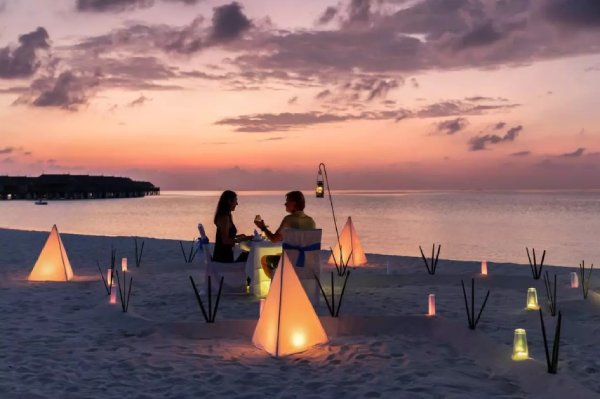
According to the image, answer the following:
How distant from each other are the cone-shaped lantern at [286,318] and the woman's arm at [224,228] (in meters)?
2.91

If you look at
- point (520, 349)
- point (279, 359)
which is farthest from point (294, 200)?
point (520, 349)

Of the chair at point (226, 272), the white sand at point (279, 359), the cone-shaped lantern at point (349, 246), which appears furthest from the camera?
the cone-shaped lantern at point (349, 246)

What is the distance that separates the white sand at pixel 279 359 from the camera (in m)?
5.33

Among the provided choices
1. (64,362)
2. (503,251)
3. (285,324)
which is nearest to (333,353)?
(285,324)

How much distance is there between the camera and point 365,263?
48.4 ft

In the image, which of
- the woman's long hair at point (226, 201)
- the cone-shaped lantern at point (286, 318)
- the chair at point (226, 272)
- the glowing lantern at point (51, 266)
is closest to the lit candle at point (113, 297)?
the chair at point (226, 272)

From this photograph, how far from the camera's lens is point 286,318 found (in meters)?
6.50

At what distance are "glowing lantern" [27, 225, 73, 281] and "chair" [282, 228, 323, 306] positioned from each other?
496cm

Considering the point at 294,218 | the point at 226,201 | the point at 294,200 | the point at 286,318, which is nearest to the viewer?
the point at 286,318

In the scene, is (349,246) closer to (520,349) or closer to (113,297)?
(113,297)

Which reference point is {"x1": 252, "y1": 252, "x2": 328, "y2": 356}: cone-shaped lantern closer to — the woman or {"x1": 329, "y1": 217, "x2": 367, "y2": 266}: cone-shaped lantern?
the woman

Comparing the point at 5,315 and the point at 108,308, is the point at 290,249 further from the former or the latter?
the point at 5,315

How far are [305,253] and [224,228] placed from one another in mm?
1304

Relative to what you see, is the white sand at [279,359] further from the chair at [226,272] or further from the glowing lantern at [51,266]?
the glowing lantern at [51,266]
